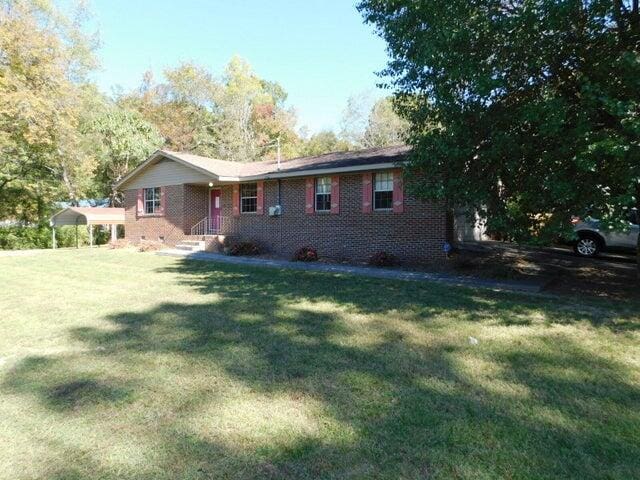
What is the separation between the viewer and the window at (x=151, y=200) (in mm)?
19695

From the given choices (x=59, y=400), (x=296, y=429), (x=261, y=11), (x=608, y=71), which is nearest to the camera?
(x=296, y=429)

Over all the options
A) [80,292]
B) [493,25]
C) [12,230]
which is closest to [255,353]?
[80,292]

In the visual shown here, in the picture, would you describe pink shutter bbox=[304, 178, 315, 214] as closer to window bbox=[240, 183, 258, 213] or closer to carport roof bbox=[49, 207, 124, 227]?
window bbox=[240, 183, 258, 213]

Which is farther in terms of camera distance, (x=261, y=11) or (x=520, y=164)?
(x=261, y=11)

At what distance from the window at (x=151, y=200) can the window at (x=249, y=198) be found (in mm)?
5336

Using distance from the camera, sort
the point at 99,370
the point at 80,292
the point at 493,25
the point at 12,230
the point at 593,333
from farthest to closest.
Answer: the point at 12,230, the point at 80,292, the point at 493,25, the point at 593,333, the point at 99,370

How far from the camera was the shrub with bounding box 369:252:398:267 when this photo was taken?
12.2 meters

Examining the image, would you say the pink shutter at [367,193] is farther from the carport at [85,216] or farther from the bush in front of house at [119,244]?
the carport at [85,216]

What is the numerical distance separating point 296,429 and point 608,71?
6.47m

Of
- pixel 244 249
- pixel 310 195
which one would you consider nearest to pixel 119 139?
pixel 244 249

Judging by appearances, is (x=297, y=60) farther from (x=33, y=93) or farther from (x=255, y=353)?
(x=255, y=353)

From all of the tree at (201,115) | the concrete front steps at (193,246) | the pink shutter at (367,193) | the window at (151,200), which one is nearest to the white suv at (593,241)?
the pink shutter at (367,193)

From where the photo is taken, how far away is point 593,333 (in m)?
5.35

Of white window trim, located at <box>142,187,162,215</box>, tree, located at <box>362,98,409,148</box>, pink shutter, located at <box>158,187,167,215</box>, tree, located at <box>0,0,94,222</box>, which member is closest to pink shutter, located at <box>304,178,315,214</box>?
pink shutter, located at <box>158,187,167,215</box>
